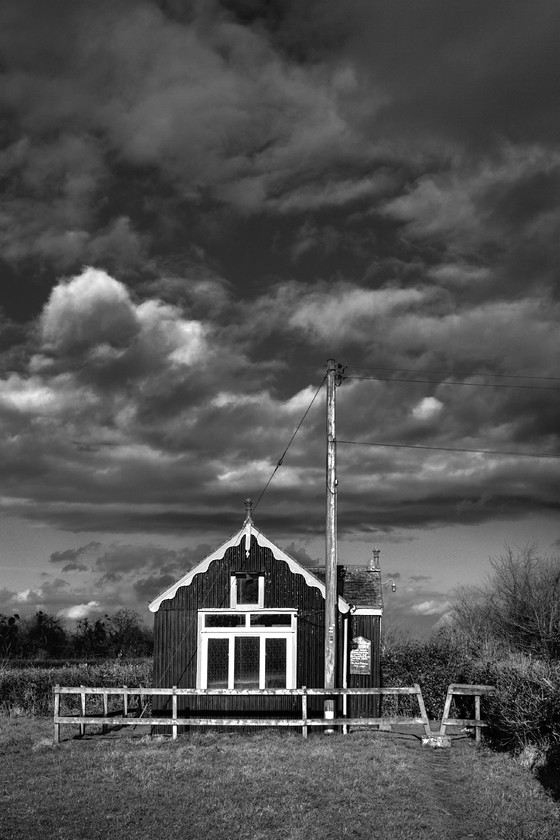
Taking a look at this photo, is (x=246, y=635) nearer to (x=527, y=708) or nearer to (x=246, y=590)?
(x=246, y=590)

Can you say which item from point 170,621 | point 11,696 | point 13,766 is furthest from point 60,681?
point 13,766

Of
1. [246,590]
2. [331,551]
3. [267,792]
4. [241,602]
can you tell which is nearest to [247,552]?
[246,590]

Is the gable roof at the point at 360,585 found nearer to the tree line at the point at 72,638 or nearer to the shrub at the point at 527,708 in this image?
the shrub at the point at 527,708

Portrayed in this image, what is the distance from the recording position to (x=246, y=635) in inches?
1003

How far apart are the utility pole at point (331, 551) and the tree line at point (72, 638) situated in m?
51.8

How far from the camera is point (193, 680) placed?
25281 millimetres

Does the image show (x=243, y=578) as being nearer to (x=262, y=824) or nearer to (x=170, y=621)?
(x=170, y=621)

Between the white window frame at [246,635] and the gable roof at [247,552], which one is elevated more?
the gable roof at [247,552]

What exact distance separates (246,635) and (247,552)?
2545mm

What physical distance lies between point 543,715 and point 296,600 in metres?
9.41

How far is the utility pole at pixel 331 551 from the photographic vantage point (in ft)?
78.0

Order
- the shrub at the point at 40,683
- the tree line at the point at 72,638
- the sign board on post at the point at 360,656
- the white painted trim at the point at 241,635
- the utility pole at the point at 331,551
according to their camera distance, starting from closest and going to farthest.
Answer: the utility pole at the point at 331,551, the white painted trim at the point at 241,635, the sign board on post at the point at 360,656, the shrub at the point at 40,683, the tree line at the point at 72,638

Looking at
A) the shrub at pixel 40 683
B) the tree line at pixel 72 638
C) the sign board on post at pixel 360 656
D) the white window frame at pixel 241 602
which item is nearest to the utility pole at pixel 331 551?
the white window frame at pixel 241 602

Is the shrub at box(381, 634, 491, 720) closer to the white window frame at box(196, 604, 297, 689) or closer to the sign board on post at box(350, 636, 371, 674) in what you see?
the sign board on post at box(350, 636, 371, 674)
